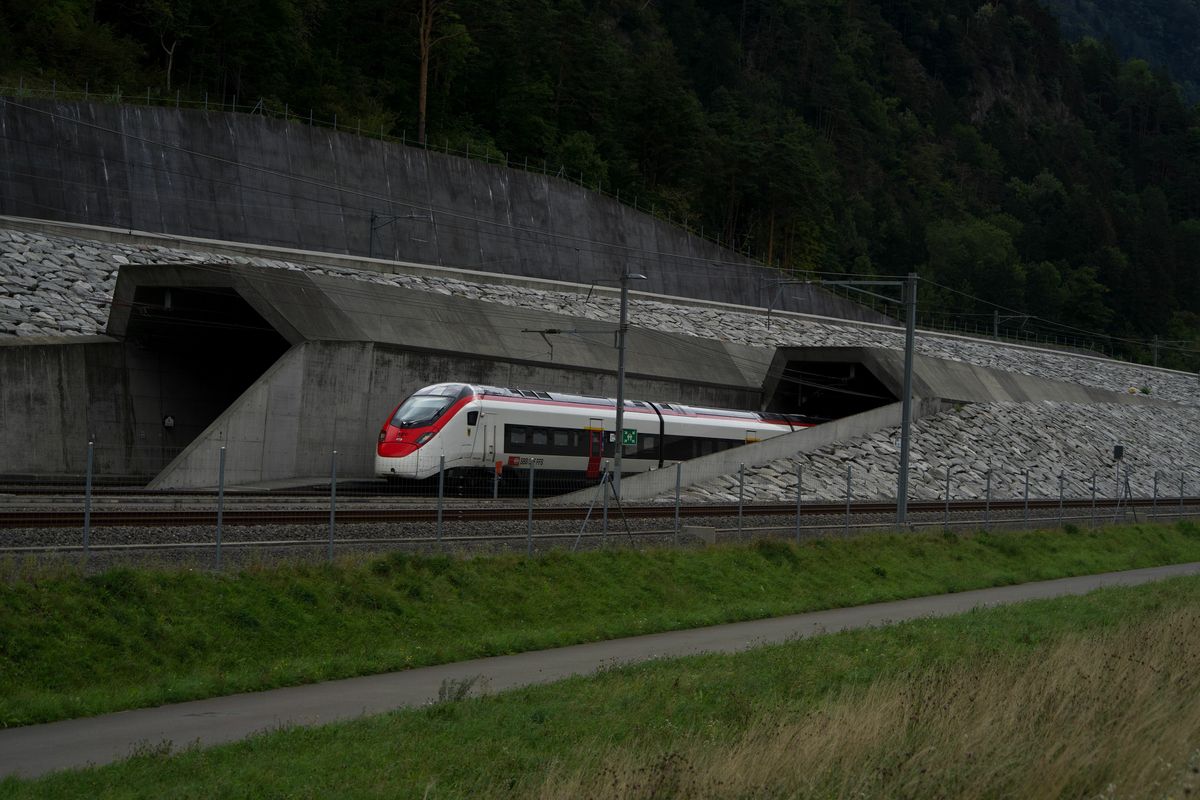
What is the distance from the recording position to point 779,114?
136 metres

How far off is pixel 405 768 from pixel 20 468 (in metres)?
22.9

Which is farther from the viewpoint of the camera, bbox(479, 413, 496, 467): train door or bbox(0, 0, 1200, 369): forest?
bbox(0, 0, 1200, 369): forest

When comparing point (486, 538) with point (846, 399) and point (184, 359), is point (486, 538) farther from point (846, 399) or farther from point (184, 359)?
point (846, 399)

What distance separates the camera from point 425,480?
3369 centimetres

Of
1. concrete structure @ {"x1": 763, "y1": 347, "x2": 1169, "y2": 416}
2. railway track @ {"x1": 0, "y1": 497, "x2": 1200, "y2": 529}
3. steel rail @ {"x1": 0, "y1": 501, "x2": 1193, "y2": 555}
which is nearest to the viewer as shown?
steel rail @ {"x1": 0, "y1": 501, "x2": 1193, "y2": 555}

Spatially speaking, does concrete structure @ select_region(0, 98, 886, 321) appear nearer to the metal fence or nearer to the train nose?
the metal fence

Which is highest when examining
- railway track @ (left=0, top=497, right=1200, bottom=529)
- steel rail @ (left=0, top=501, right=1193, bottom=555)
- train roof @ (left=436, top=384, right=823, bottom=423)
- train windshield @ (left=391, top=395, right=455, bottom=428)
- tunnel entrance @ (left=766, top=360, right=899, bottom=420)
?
tunnel entrance @ (left=766, top=360, right=899, bottom=420)

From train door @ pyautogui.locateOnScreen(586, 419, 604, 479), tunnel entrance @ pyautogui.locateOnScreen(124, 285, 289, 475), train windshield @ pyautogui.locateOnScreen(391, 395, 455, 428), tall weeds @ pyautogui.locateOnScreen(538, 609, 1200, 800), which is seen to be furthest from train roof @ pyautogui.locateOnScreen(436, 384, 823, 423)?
tall weeds @ pyautogui.locateOnScreen(538, 609, 1200, 800)

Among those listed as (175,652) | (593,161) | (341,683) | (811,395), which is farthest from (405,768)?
(593,161)

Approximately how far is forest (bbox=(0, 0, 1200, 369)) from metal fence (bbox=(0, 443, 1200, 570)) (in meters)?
33.1

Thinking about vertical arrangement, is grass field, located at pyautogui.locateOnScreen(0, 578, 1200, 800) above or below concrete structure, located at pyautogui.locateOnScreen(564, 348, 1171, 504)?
below

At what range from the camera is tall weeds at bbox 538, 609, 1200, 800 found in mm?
8492

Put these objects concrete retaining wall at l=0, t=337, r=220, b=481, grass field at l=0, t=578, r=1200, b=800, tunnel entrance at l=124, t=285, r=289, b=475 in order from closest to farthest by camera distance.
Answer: grass field at l=0, t=578, r=1200, b=800 → concrete retaining wall at l=0, t=337, r=220, b=481 → tunnel entrance at l=124, t=285, r=289, b=475

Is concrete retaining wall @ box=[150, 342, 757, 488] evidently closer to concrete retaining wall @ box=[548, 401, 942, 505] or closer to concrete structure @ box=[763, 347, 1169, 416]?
concrete retaining wall @ box=[548, 401, 942, 505]
